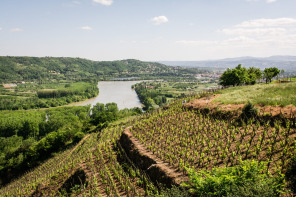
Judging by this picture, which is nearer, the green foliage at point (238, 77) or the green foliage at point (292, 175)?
the green foliage at point (292, 175)

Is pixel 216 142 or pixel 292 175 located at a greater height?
pixel 292 175

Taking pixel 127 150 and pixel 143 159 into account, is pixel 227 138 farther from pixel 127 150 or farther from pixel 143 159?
pixel 127 150

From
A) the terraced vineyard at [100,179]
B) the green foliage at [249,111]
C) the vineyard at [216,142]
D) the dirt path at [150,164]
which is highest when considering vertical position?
the green foliage at [249,111]

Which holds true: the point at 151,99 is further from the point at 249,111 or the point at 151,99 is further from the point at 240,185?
the point at 240,185

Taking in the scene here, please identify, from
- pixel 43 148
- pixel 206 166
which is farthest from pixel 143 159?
pixel 43 148

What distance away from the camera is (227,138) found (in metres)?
16.1

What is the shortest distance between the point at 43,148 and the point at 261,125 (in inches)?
1648

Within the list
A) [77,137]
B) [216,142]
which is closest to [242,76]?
[216,142]

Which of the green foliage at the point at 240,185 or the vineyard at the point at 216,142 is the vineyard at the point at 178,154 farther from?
the green foliage at the point at 240,185

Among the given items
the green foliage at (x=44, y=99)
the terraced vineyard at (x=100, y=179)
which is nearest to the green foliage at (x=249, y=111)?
the terraced vineyard at (x=100, y=179)

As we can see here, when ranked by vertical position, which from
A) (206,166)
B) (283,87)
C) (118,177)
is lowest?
(118,177)

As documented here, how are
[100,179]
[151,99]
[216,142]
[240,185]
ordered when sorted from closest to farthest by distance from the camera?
[240,185]
[216,142]
[100,179]
[151,99]

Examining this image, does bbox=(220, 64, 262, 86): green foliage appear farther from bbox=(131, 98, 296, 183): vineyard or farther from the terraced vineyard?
the terraced vineyard

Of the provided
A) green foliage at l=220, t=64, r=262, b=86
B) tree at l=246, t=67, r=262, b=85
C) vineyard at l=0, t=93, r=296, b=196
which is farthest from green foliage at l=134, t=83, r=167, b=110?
vineyard at l=0, t=93, r=296, b=196
